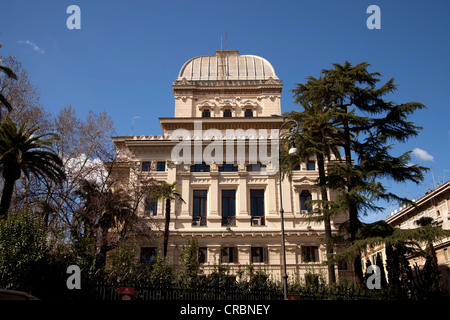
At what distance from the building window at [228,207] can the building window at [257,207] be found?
5.54 feet

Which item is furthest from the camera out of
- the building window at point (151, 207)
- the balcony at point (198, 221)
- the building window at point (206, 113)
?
the building window at point (206, 113)

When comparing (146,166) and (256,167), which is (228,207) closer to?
(256,167)

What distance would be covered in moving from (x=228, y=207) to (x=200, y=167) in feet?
15.5

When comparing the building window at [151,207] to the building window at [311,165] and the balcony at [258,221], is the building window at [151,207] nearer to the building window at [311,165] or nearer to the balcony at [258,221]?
the balcony at [258,221]

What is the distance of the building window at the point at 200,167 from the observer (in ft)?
118

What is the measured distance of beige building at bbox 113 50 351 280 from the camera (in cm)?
3281

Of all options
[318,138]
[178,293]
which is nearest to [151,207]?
[318,138]

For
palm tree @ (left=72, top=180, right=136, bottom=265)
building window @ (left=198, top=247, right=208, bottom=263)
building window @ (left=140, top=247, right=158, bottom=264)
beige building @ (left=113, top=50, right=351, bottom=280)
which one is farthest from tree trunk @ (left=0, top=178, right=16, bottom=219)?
building window @ (left=198, top=247, right=208, bottom=263)

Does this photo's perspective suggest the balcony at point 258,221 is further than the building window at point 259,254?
Yes

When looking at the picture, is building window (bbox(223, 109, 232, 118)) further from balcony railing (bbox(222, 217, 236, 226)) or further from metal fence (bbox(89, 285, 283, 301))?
metal fence (bbox(89, 285, 283, 301))

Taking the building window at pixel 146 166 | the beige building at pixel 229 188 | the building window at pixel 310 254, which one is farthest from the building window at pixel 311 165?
the building window at pixel 146 166
